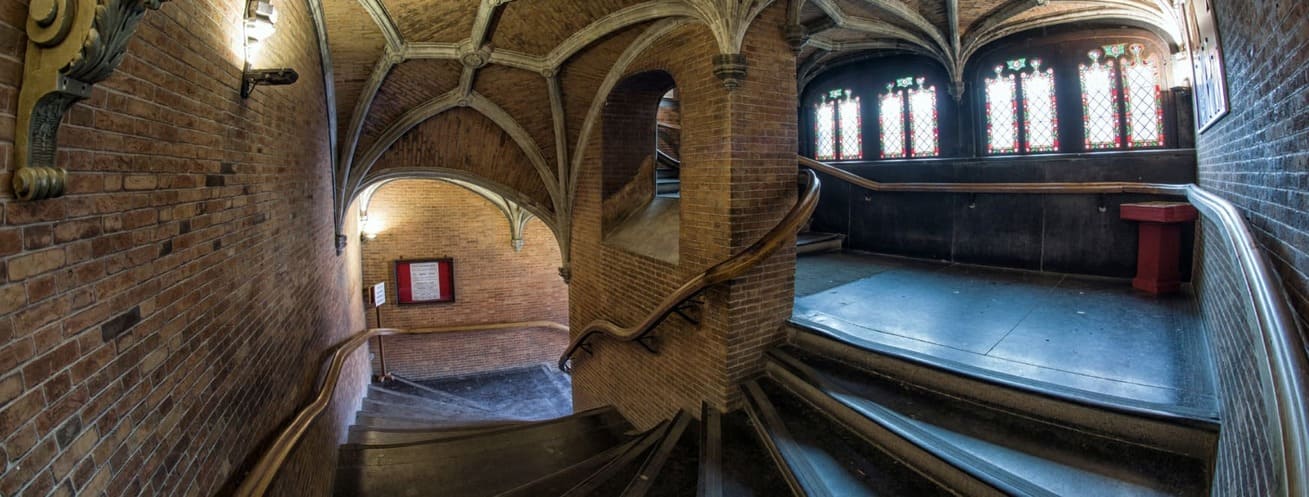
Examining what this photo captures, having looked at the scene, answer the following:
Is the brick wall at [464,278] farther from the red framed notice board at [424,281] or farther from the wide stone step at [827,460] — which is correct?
the wide stone step at [827,460]

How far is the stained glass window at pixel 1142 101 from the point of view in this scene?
5730 mm

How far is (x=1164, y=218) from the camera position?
4.63 metres

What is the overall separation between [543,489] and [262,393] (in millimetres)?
1702

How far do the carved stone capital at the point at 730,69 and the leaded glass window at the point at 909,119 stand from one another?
4624 mm

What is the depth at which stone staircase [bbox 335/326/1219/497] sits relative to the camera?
2.36 meters

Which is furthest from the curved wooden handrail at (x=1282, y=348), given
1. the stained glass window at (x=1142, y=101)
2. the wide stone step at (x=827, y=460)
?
the stained glass window at (x=1142, y=101)

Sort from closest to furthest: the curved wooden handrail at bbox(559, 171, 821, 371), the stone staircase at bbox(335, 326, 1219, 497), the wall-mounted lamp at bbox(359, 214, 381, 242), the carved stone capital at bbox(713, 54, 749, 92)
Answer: the stone staircase at bbox(335, 326, 1219, 497)
the curved wooden handrail at bbox(559, 171, 821, 371)
the carved stone capital at bbox(713, 54, 749, 92)
the wall-mounted lamp at bbox(359, 214, 381, 242)

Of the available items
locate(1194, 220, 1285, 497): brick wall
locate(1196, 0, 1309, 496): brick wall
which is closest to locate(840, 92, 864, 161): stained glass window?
locate(1194, 220, 1285, 497): brick wall

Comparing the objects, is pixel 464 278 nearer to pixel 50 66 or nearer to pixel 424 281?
pixel 424 281

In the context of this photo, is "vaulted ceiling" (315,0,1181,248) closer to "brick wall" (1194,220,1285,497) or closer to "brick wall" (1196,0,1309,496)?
"brick wall" (1196,0,1309,496)

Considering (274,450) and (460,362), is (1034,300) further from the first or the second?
(460,362)

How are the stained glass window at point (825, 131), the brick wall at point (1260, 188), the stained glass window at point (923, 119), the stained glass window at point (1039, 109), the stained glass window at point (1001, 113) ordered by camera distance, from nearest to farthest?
the brick wall at point (1260, 188)
the stained glass window at point (1039, 109)
the stained glass window at point (1001, 113)
the stained glass window at point (923, 119)
the stained glass window at point (825, 131)

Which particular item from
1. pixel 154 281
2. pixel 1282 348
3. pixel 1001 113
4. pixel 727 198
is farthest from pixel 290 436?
pixel 1001 113

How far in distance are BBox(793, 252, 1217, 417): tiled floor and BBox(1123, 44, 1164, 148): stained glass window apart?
1684 mm
